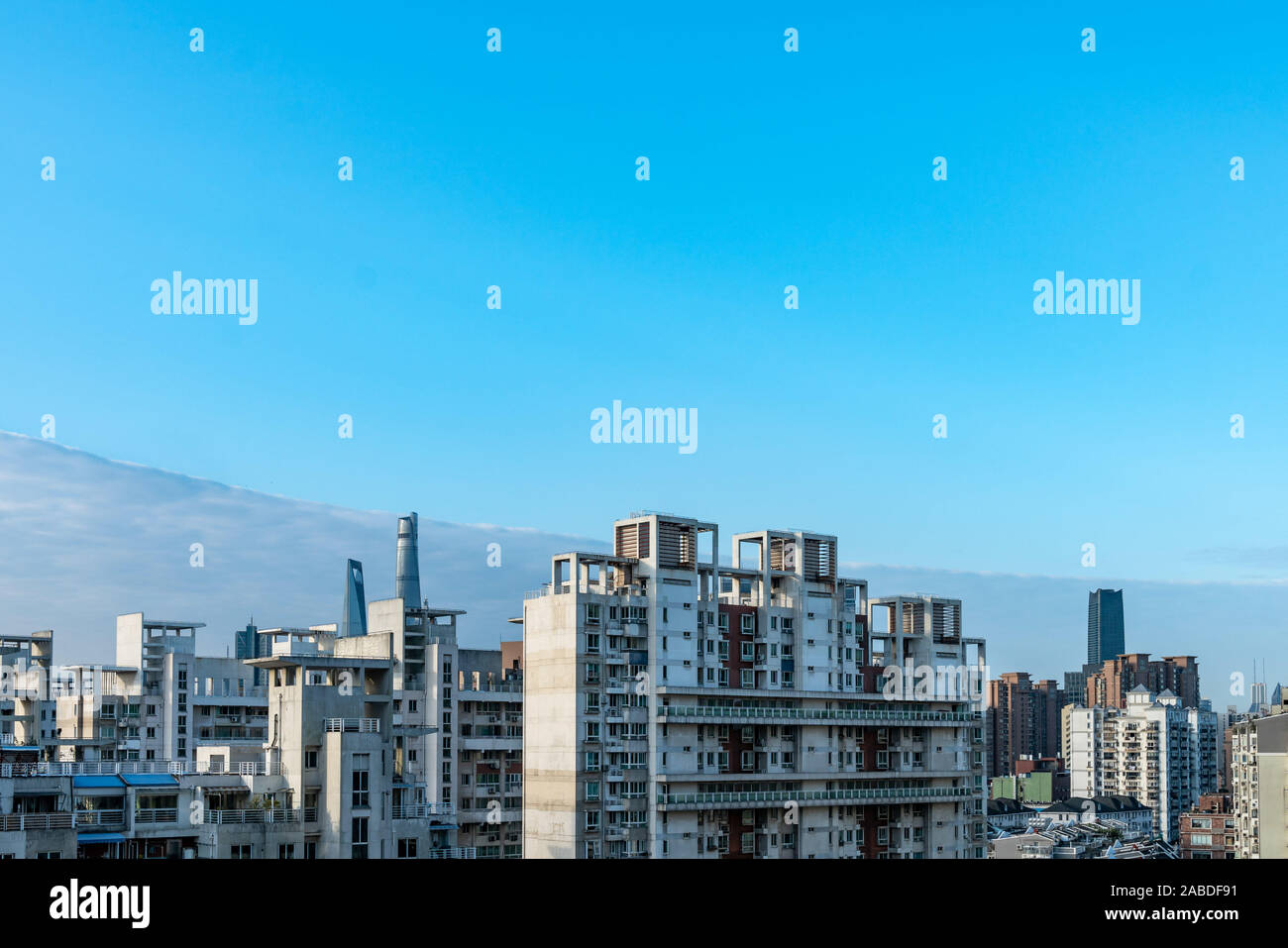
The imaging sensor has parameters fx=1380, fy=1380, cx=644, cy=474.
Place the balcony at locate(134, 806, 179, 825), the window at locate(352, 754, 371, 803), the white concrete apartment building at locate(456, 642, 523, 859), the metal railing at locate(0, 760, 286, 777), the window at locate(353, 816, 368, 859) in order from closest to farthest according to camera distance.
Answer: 1. the balcony at locate(134, 806, 179, 825)
2. the metal railing at locate(0, 760, 286, 777)
3. the window at locate(353, 816, 368, 859)
4. the window at locate(352, 754, 371, 803)
5. the white concrete apartment building at locate(456, 642, 523, 859)

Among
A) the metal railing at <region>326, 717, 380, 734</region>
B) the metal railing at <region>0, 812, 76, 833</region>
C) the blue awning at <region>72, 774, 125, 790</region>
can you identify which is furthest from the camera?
the metal railing at <region>326, 717, 380, 734</region>

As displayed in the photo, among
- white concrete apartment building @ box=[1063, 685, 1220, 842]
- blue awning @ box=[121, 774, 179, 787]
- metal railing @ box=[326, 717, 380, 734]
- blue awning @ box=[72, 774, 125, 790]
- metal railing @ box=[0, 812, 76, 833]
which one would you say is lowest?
white concrete apartment building @ box=[1063, 685, 1220, 842]

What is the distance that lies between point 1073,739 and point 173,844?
158049 millimetres

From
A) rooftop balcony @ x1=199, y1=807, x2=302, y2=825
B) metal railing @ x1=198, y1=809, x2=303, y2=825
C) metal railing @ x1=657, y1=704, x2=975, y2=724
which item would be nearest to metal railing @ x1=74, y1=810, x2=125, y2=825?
rooftop balcony @ x1=199, y1=807, x2=302, y2=825

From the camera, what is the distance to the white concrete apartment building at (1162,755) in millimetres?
167750

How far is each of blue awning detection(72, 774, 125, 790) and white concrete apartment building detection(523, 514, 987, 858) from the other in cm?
2071

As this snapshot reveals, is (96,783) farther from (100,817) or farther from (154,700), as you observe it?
(154,700)

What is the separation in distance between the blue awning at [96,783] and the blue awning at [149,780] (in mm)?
341

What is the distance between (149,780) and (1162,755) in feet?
485

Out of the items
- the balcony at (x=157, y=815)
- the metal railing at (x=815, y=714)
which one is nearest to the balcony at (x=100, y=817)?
the balcony at (x=157, y=815)

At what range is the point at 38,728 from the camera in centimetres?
8931

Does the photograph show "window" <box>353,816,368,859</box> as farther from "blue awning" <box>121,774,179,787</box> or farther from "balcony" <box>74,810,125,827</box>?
"balcony" <box>74,810,125,827</box>

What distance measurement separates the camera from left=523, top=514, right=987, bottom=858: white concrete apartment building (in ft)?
208
